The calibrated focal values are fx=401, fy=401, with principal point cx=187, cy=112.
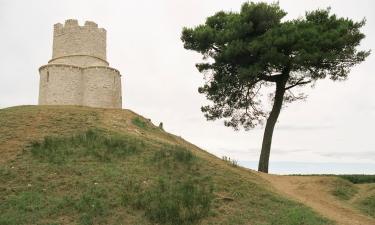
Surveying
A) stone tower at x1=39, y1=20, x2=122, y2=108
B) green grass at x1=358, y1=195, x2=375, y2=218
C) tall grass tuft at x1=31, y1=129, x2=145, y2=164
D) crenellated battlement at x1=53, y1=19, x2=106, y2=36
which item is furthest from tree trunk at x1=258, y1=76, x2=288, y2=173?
crenellated battlement at x1=53, y1=19, x2=106, y2=36

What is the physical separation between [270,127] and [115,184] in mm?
14283

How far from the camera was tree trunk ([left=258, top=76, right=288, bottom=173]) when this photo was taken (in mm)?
24342

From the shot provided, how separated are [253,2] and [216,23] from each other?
9.71ft

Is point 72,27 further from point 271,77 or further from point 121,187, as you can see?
point 121,187

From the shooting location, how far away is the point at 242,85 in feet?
85.7

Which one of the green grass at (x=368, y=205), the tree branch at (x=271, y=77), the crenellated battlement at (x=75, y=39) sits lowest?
the green grass at (x=368, y=205)

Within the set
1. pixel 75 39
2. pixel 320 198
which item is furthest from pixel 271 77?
pixel 75 39

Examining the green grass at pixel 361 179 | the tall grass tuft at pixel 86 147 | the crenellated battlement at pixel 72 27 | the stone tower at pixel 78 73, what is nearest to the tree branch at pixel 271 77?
the green grass at pixel 361 179

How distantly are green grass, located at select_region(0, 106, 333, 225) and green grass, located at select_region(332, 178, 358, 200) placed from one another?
530cm

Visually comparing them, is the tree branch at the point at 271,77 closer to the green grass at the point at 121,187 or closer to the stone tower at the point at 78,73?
the stone tower at the point at 78,73

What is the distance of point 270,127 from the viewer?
24.8 m

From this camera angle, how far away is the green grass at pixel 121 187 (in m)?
10.9

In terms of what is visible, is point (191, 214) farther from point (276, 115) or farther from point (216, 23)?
point (216, 23)

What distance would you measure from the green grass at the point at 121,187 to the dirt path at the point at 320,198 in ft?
4.50
